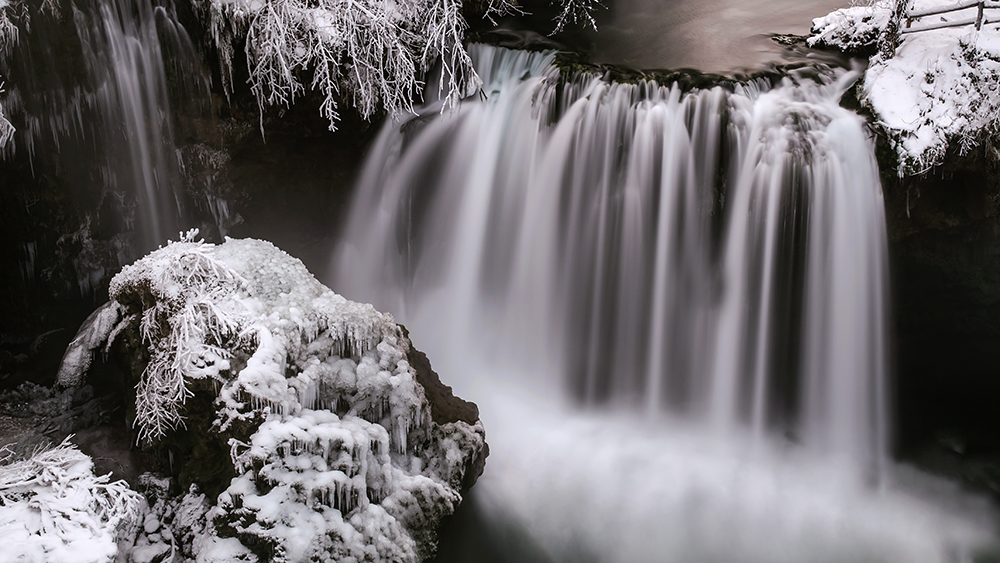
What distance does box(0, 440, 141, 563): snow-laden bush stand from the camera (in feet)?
10.6

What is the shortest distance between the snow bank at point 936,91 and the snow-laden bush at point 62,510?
5.67m

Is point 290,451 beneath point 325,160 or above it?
beneath

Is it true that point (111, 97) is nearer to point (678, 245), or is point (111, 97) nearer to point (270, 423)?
point (270, 423)

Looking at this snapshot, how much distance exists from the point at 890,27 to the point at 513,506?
498 centimetres

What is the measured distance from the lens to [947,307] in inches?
223

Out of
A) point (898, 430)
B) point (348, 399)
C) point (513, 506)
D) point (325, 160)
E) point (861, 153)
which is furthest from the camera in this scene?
point (325, 160)

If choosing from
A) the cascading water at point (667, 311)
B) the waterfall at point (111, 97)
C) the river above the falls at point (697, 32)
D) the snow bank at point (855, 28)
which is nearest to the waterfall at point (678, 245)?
the cascading water at point (667, 311)

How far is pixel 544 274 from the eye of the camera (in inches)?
229

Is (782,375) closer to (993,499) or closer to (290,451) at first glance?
(993,499)

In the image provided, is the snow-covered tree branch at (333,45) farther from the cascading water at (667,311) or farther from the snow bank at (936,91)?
the snow bank at (936,91)

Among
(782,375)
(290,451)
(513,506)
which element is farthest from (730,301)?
(290,451)

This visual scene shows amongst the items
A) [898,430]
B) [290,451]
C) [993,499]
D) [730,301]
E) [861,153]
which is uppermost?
[861,153]

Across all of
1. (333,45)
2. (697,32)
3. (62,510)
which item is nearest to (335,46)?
(333,45)

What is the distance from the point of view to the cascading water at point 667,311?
491 cm
